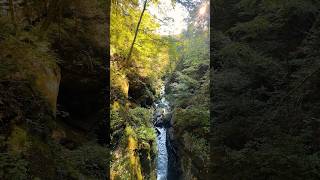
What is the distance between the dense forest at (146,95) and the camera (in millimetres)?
7562

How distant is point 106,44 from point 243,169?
394 cm

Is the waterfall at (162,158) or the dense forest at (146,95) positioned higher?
the dense forest at (146,95)

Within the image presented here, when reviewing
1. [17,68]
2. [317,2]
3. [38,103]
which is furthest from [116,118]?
[317,2]

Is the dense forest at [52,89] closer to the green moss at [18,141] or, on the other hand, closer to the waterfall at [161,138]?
the green moss at [18,141]

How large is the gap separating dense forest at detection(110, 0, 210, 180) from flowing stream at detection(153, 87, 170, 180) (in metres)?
0.64

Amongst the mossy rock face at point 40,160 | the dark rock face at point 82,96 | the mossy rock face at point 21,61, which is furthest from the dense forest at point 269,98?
the mossy rock face at point 21,61

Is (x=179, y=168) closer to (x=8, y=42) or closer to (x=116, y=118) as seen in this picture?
(x=116, y=118)

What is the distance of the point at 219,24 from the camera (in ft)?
31.0

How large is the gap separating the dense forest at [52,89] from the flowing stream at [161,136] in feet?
15.6

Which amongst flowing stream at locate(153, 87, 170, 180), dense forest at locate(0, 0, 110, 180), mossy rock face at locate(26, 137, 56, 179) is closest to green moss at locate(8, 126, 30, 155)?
dense forest at locate(0, 0, 110, 180)

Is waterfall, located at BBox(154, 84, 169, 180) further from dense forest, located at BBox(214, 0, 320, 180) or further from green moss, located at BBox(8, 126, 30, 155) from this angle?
green moss, located at BBox(8, 126, 30, 155)

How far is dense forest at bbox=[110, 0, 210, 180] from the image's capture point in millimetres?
7562

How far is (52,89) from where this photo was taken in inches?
224

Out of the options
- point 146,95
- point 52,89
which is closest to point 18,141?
point 52,89
